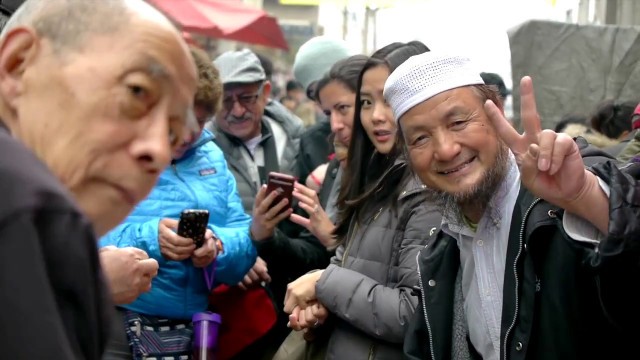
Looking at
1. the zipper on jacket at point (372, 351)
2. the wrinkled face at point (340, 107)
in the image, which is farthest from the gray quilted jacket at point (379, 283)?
the wrinkled face at point (340, 107)

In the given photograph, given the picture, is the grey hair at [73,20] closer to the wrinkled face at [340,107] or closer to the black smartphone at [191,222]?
the black smartphone at [191,222]

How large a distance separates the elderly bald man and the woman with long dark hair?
7.25 ft

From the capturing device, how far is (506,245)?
3070mm

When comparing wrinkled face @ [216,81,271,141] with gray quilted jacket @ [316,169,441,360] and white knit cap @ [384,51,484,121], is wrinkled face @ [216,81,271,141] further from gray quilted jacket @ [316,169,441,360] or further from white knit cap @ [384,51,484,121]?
white knit cap @ [384,51,484,121]

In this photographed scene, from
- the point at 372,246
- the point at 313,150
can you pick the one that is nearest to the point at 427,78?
the point at 372,246

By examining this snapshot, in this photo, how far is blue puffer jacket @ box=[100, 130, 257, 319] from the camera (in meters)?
4.22

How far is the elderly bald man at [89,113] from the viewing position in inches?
51.1

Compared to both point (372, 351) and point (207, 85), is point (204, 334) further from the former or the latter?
point (207, 85)

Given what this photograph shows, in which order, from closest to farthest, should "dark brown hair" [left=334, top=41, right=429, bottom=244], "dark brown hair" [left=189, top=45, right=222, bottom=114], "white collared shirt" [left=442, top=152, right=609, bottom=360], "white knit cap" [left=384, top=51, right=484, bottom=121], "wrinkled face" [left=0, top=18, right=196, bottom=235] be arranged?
"wrinkled face" [left=0, top=18, right=196, bottom=235] < "white collared shirt" [left=442, top=152, right=609, bottom=360] < "white knit cap" [left=384, top=51, right=484, bottom=121] < "dark brown hair" [left=334, top=41, right=429, bottom=244] < "dark brown hair" [left=189, top=45, right=222, bottom=114]

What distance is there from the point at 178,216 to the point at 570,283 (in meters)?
2.09

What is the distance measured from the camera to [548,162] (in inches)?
102

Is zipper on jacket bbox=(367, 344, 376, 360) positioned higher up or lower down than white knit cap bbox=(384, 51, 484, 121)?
lower down

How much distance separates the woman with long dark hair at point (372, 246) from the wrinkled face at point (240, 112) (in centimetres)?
151

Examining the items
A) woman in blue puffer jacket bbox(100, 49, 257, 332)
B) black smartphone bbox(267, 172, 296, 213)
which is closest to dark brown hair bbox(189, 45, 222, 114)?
woman in blue puffer jacket bbox(100, 49, 257, 332)
